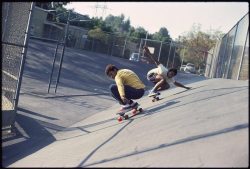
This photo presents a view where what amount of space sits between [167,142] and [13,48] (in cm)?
417

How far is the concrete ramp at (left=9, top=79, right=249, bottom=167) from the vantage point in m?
4.32

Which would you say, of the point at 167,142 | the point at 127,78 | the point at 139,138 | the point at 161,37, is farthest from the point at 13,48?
the point at 161,37

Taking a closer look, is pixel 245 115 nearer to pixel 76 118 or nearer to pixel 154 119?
pixel 154 119

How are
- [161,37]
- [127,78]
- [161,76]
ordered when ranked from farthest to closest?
[161,37] < [161,76] < [127,78]

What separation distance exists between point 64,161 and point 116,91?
3.48 m

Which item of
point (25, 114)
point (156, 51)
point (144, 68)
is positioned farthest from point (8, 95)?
point (156, 51)

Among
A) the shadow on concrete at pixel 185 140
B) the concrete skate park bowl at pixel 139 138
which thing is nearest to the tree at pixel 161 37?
the concrete skate park bowl at pixel 139 138

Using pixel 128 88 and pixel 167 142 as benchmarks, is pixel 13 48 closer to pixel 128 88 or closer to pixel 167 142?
pixel 128 88

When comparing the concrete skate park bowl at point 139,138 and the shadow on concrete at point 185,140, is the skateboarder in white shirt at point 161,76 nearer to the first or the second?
the concrete skate park bowl at point 139,138

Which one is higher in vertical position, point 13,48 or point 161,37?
point 161,37

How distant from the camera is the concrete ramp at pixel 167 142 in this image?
170 inches

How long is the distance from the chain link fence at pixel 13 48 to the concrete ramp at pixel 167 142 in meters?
1.30

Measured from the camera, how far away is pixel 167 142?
17.0ft

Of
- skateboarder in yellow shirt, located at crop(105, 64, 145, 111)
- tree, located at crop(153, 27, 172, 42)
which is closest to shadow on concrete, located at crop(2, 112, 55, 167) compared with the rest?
skateboarder in yellow shirt, located at crop(105, 64, 145, 111)
